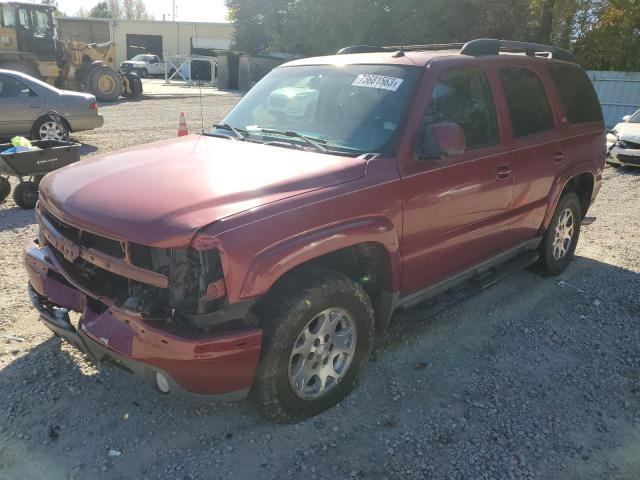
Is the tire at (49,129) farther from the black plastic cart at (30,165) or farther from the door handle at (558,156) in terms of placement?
the door handle at (558,156)

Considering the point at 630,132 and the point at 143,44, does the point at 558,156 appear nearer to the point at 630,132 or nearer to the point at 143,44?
the point at 630,132

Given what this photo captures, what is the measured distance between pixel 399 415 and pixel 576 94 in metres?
3.64

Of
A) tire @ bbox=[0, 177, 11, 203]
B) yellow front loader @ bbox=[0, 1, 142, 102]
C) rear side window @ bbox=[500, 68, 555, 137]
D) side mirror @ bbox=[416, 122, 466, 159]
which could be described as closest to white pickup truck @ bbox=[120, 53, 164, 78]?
yellow front loader @ bbox=[0, 1, 142, 102]

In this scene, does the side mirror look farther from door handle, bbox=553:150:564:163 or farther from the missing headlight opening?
door handle, bbox=553:150:564:163

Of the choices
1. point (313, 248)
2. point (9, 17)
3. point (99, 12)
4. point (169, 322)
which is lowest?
point (169, 322)

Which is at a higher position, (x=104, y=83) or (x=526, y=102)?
(x=526, y=102)

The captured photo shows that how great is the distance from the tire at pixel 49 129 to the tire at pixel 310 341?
30.5 feet

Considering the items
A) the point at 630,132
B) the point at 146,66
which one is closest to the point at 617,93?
the point at 630,132

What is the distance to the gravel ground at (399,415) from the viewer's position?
285cm

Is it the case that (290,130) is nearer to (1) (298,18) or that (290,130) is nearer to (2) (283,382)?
(2) (283,382)

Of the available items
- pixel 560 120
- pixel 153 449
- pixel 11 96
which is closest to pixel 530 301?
pixel 560 120

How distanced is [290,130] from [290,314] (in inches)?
57.5

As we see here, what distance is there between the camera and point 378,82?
143 inches

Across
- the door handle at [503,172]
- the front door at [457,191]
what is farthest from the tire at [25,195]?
the door handle at [503,172]
